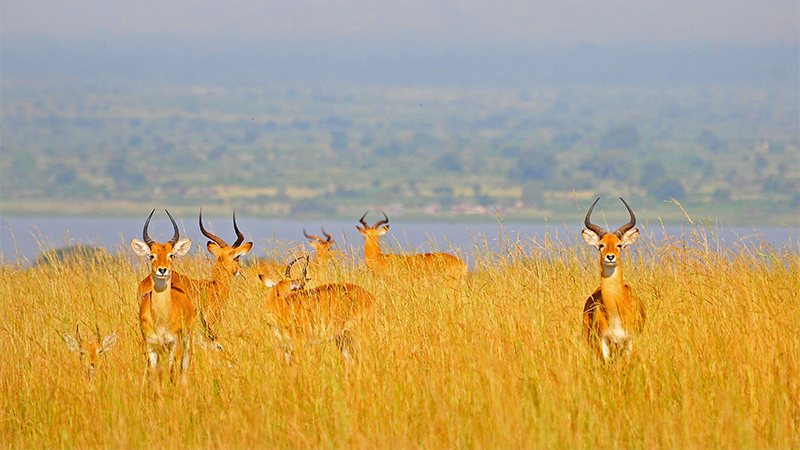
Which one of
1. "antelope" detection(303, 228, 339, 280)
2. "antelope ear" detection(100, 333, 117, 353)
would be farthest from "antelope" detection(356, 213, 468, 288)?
"antelope ear" detection(100, 333, 117, 353)

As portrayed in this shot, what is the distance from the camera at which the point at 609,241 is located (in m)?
5.73

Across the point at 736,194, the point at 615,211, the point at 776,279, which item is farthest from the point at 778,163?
the point at 776,279

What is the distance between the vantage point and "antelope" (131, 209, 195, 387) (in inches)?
232

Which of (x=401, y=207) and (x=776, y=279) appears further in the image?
(x=401, y=207)

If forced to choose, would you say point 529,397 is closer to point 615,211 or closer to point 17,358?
point 17,358

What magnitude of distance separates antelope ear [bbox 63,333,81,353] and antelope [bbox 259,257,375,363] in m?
1.38

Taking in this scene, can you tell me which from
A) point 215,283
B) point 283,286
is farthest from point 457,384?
point 215,283

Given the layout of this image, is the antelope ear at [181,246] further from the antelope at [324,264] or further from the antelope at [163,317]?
the antelope at [324,264]

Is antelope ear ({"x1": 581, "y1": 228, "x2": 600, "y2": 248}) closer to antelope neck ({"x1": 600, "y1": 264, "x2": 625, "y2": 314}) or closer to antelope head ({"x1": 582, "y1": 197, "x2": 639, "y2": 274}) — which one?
antelope head ({"x1": 582, "y1": 197, "x2": 639, "y2": 274})

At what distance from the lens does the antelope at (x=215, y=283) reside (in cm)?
675

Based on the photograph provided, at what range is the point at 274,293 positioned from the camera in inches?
275

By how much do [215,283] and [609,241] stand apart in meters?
3.66

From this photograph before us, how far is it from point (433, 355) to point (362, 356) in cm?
48

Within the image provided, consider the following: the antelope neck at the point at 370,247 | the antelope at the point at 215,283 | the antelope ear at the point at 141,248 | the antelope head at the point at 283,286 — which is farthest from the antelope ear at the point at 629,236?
the antelope neck at the point at 370,247
